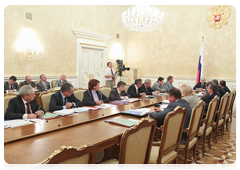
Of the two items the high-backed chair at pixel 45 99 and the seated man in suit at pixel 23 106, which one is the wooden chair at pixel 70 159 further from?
the high-backed chair at pixel 45 99

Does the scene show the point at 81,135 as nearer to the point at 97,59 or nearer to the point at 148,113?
the point at 148,113

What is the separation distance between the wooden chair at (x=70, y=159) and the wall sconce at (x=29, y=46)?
644 centimetres

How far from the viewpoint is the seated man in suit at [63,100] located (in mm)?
3199

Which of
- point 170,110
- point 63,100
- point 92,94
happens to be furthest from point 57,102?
point 170,110

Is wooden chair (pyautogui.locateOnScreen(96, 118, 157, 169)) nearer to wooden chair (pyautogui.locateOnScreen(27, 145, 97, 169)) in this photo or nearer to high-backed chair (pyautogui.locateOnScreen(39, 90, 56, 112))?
wooden chair (pyautogui.locateOnScreen(27, 145, 97, 169))

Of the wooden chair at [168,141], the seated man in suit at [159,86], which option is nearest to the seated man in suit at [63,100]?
the wooden chair at [168,141]

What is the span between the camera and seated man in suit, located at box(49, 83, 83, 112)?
10.5 feet

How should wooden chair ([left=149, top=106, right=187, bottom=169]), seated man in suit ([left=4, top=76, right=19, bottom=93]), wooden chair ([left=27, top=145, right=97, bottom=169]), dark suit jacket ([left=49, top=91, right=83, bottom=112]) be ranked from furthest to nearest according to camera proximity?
seated man in suit ([left=4, top=76, right=19, bottom=93]) → dark suit jacket ([left=49, top=91, right=83, bottom=112]) → wooden chair ([left=149, top=106, right=187, bottom=169]) → wooden chair ([left=27, top=145, right=97, bottom=169])

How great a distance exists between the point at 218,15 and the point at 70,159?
361 inches

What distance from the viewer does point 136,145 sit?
1.58 m

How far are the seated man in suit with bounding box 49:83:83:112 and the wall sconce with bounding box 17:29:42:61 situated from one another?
4.01m

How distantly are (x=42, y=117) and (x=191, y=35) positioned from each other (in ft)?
26.9

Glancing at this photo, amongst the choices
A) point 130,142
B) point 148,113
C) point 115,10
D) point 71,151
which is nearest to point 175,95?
point 148,113

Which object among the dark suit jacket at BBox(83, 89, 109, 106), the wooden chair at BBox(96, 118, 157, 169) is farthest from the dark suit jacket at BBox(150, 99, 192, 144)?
the dark suit jacket at BBox(83, 89, 109, 106)
